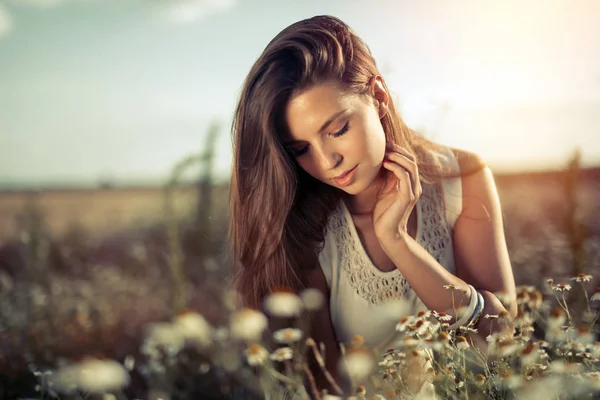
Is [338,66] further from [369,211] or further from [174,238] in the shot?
[174,238]

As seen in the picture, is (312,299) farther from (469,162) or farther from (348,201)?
(469,162)

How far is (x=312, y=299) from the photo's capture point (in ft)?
8.20

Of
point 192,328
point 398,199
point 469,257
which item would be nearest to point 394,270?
point 469,257

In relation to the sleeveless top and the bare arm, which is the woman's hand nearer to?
the bare arm

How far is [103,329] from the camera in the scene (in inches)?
142

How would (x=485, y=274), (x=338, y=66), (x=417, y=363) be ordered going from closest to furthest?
(x=417, y=363), (x=338, y=66), (x=485, y=274)

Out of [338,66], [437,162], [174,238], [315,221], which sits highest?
[338,66]

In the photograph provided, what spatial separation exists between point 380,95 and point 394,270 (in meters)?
0.65

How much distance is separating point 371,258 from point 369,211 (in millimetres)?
187

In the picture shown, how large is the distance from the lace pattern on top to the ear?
392 mm

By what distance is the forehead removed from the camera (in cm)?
204

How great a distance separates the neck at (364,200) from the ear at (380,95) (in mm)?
236

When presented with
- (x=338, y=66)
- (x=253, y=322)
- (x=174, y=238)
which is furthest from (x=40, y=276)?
(x=338, y=66)

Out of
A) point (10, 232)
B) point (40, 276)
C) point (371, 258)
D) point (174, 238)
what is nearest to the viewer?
point (371, 258)
